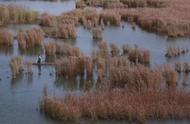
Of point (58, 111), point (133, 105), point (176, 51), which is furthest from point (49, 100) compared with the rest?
point (176, 51)

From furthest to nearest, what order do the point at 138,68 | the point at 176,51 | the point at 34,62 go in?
the point at 176,51
the point at 34,62
the point at 138,68

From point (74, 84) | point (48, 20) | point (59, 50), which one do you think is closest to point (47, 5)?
point (48, 20)

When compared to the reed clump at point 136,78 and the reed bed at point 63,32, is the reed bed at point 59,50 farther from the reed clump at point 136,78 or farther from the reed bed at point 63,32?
the reed clump at point 136,78

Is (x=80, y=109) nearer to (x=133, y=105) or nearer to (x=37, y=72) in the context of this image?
(x=133, y=105)

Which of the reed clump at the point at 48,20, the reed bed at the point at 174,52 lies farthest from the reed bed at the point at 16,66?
the reed clump at the point at 48,20

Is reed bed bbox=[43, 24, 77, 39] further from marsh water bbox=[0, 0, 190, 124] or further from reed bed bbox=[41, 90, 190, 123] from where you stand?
reed bed bbox=[41, 90, 190, 123]
